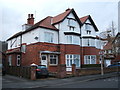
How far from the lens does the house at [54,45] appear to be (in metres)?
24.6

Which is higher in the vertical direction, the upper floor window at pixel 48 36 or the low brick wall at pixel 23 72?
the upper floor window at pixel 48 36

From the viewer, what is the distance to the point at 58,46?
86.3 ft

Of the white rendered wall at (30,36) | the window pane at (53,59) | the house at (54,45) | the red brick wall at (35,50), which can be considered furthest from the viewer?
the window pane at (53,59)

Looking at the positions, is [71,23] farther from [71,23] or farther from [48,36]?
[48,36]

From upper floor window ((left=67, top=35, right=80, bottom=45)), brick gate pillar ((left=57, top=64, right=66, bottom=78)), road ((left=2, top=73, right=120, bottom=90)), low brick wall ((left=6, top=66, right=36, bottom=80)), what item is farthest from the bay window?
road ((left=2, top=73, right=120, bottom=90))

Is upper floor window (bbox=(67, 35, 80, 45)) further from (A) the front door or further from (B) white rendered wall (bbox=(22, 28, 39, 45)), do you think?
(B) white rendered wall (bbox=(22, 28, 39, 45))

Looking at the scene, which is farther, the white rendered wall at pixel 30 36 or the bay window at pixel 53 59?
the bay window at pixel 53 59

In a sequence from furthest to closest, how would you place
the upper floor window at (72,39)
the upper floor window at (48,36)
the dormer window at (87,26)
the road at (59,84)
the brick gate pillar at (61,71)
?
1. the dormer window at (87,26)
2. the upper floor window at (72,39)
3. the upper floor window at (48,36)
4. the brick gate pillar at (61,71)
5. the road at (59,84)

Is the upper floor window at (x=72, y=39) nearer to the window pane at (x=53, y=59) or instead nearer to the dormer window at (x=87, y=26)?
the window pane at (x=53, y=59)

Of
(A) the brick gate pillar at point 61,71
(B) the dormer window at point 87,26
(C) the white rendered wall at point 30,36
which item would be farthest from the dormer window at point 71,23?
(A) the brick gate pillar at point 61,71

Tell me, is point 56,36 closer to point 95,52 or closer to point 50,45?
point 50,45

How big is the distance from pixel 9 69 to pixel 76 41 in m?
11.6

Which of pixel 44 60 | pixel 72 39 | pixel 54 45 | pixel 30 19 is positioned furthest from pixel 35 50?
pixel 30 19

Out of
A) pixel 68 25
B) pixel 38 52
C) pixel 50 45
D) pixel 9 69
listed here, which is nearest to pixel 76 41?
pixel 68 25
